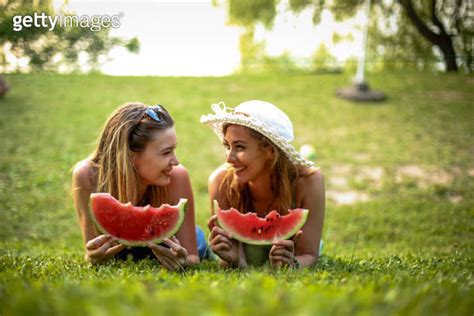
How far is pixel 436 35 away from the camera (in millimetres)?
18969

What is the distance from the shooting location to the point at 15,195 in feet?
30.5

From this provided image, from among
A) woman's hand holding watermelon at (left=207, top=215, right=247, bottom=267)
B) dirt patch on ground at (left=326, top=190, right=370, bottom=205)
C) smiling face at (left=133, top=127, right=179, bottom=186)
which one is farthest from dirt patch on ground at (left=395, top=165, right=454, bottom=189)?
smiling face at (left=133, top=127, right=179, bottom=186)

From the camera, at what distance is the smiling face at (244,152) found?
14.3 feet

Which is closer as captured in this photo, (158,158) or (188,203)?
(158,158)

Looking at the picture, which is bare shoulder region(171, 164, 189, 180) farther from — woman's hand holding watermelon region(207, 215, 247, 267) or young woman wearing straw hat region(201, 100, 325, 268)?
woman's hand holding watermelon region(207, 215, 247, 267)

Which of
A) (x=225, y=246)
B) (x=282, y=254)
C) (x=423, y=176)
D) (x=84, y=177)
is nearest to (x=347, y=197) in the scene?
(x=423, y=176)

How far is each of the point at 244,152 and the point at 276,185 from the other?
55 centimetres

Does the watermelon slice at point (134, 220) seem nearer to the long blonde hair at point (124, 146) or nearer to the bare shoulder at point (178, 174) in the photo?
the long blonde hair at point (124, 146)

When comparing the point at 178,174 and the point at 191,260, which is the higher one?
the point at 178,174

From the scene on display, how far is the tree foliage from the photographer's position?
736 centimetres

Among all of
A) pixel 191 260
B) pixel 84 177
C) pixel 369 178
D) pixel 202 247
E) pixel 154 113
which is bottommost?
pixel 369 178

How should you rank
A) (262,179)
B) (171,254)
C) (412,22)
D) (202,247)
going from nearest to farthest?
1. (171,254)
2. (262,179)
3. (202,247)
4. (412,22)

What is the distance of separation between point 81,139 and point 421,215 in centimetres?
767

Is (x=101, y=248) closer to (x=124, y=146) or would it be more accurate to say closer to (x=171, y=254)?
(x=171, y=254)
